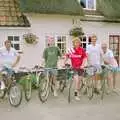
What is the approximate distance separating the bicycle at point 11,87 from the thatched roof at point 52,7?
35.6 feet

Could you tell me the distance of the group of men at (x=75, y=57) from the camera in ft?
43.6

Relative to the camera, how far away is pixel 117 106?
1258 cm

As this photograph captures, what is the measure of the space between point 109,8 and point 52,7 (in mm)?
4245

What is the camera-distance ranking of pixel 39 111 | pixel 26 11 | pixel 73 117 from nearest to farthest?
1. pixel 73 117
2. pixel 39 111
3. pixel 26 11

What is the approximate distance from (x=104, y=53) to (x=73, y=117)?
13.5 ft

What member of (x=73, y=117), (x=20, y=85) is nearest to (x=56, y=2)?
(x=20, y=85)

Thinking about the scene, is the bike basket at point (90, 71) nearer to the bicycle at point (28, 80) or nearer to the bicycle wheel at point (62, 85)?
the bicycle wheel at point (62, 85)

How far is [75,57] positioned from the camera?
13.4 meters

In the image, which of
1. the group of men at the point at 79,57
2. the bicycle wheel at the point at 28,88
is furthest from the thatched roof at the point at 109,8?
the bicycle wheel at the point at 28,88

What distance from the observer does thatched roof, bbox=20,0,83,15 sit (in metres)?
23.4

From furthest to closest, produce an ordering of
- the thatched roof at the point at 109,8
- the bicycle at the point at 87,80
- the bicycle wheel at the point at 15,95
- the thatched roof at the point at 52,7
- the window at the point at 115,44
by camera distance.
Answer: the window at the point at 115,44 < the thatched roof at the point at 109,8 < the thatched roof at the point at 52,7 < the bicycle at the point at 87,80 < the bicycle wheel at the point at 15,95

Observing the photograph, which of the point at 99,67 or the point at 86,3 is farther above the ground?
the point at 86,3

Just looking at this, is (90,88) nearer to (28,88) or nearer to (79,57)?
(79,57)

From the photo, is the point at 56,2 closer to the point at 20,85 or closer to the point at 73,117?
the point at 20,85
